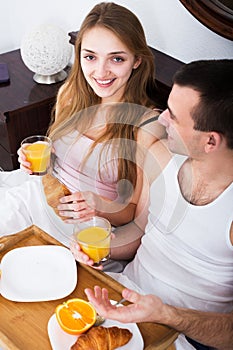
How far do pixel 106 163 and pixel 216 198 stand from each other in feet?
1.58

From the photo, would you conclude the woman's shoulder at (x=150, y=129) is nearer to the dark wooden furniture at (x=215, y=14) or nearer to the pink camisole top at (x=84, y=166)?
the pink camisole top at (x=84, y=166)

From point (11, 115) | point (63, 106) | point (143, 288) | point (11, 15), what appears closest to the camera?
point (143, 288)

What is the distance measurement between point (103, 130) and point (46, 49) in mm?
680

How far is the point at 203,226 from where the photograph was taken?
1548 millimetres

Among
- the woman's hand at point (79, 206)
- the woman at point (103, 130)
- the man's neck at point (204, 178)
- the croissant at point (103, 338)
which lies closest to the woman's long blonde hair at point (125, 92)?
the woman at point (103, 130)

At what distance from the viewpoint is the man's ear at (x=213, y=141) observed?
1.43 m

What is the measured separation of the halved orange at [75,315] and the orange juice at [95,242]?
157 mm

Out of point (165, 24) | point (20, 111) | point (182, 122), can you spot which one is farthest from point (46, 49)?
point (182, 122)

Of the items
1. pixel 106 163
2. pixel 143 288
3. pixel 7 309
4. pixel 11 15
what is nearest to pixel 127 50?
pixel 106 163

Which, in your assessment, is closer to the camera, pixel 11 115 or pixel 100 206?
pixel 100 206

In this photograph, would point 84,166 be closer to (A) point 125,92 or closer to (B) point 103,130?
(B) point 103,130

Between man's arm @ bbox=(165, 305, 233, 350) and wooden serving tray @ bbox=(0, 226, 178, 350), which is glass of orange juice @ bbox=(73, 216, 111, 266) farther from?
man's arm @ bbox=(165, 305, 233, 350)

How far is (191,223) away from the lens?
61.9 inches

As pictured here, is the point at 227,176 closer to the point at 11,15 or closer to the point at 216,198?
the point at 216,198
